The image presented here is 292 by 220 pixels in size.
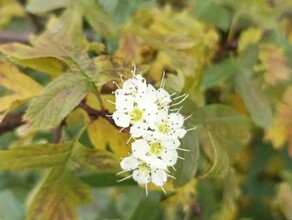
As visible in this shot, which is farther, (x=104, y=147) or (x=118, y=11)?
(x=118, y=11)

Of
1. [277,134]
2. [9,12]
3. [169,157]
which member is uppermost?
[9,12]

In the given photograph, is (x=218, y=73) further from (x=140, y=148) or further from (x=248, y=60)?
(x=140, y=148)

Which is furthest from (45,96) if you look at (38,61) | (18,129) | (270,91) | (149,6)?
(270,91)

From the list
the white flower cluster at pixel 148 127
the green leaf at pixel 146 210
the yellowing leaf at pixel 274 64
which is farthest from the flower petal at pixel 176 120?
the yellowing leaf at pixel 274 64

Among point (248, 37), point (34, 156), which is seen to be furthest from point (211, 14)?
point (34, 156)

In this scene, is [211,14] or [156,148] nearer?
[156,148]

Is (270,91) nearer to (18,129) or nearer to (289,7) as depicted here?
(289,7)
